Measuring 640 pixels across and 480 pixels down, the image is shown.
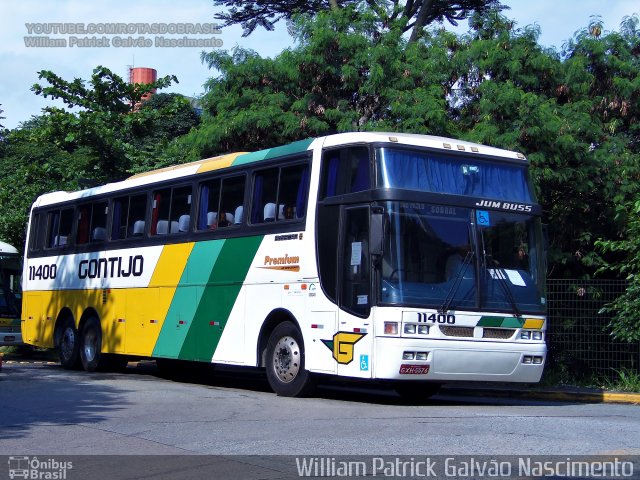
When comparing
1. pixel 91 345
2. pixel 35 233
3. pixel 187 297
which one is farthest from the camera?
pixel 35 233

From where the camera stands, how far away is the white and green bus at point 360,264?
12984 mm

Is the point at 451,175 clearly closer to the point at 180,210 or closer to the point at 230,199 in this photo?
the point at 230,199

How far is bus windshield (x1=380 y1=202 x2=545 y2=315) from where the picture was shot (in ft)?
42.5

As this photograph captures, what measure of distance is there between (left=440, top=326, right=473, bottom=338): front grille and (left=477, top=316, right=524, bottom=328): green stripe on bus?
174 mm

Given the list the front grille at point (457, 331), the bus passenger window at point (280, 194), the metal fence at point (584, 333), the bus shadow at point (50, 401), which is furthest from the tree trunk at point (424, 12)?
the front grille at point (457, 331)

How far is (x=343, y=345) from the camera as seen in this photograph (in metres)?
13.3

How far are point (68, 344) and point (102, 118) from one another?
9.93 meters

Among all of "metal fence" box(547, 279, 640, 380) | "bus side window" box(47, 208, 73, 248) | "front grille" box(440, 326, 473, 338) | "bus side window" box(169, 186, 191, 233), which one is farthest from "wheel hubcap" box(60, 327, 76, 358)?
"front grille" box(440, 326, 473, 338)

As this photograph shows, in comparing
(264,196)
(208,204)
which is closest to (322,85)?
(208,204)

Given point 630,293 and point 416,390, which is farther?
point 630,293

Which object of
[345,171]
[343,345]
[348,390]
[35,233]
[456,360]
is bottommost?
[348,390]

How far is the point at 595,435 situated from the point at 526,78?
12205mm

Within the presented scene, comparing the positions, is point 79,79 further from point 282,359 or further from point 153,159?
point 282,359

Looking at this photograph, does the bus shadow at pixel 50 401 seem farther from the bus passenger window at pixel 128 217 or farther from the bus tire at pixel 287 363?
the bus passenger window at pixel 128 217
